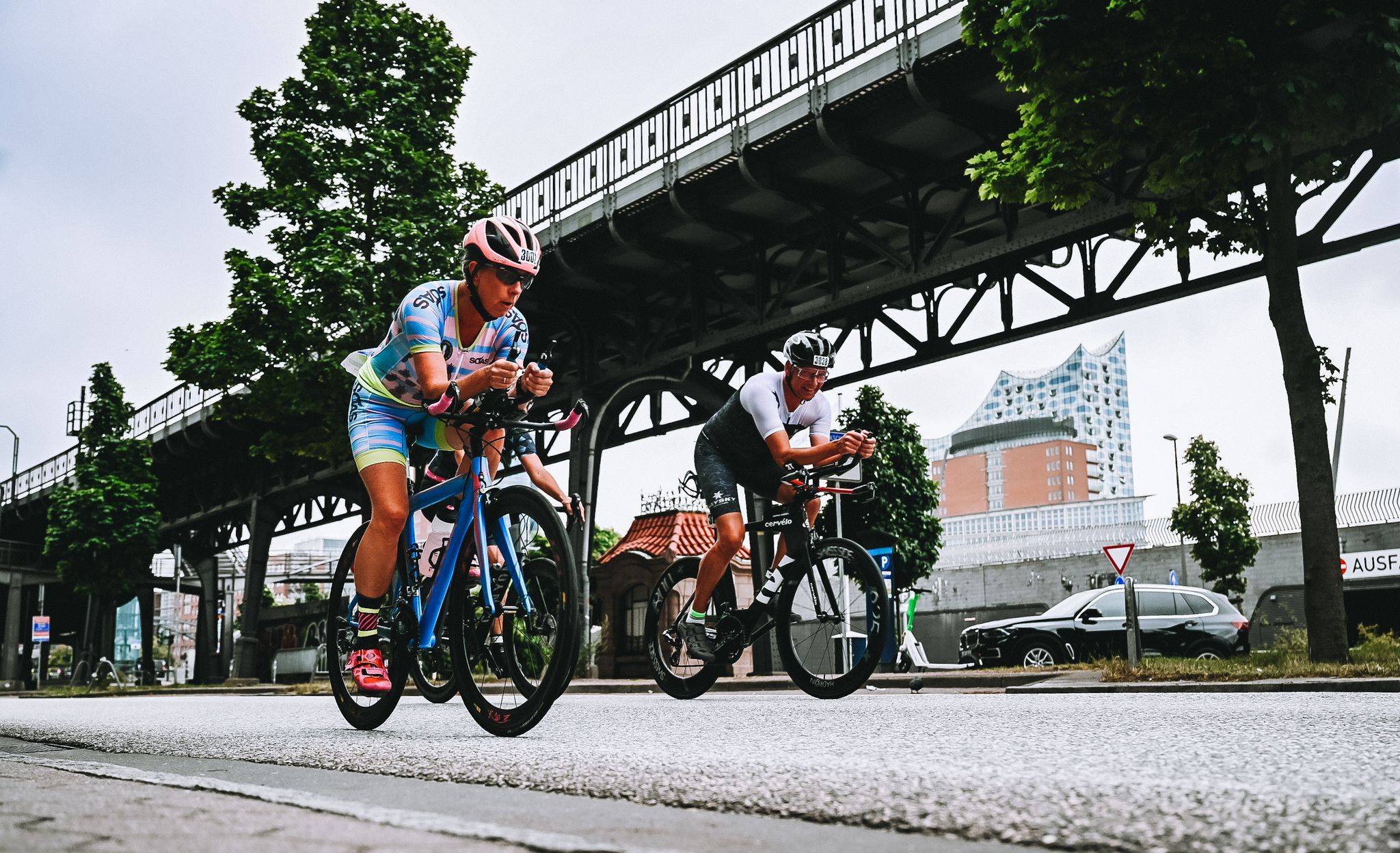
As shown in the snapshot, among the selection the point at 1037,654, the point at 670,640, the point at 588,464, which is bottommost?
the point at 1037,654

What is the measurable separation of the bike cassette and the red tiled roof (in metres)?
19.8

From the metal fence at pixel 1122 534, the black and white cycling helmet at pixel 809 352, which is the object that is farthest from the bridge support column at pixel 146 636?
the black and white cycling helmet at pixel 809 352

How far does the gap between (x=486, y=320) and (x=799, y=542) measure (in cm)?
244

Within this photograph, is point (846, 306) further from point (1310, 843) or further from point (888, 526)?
point (888, 526)

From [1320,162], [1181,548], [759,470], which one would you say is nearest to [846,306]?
[1320,162]

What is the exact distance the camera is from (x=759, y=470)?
6984mm

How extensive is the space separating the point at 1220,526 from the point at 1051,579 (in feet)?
37.8

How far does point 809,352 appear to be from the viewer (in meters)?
6.70

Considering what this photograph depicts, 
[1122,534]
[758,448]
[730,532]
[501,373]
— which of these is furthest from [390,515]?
[1122,534]

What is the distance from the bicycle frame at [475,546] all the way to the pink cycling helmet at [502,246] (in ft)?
2.43

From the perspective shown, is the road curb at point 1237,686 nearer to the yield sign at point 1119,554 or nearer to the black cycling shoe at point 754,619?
the black cycling shoe at point 754,619

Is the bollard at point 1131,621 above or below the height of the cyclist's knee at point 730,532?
below

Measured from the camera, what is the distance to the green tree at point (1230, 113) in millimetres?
10859

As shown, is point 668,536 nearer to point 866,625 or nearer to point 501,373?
point 866,625
